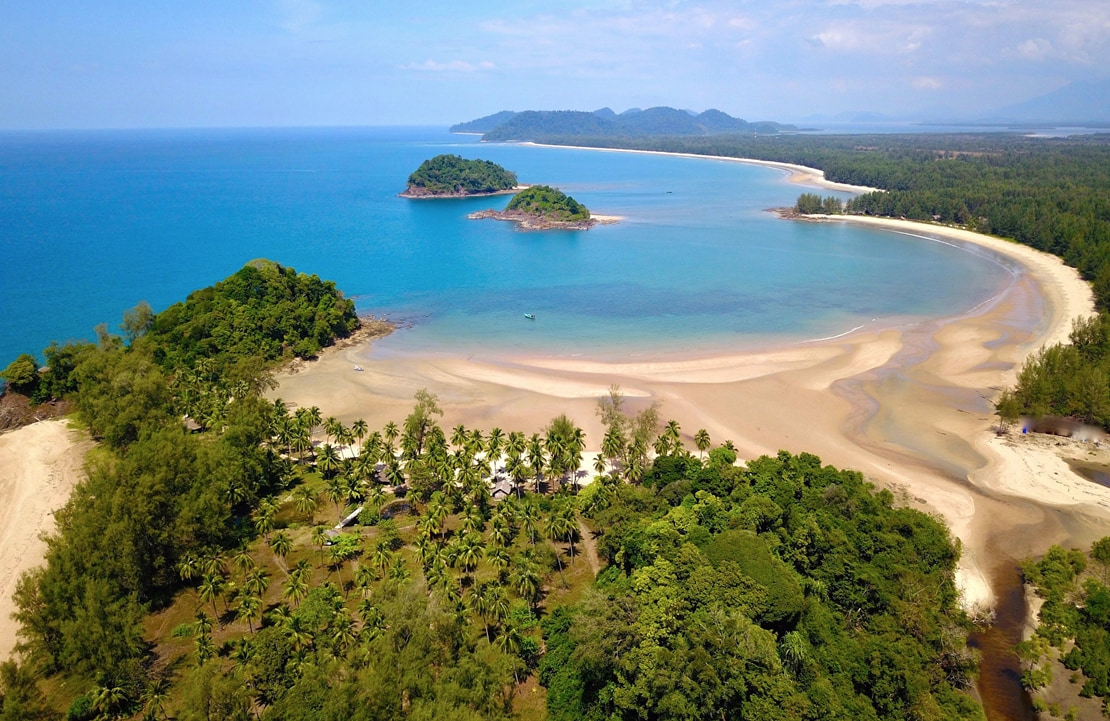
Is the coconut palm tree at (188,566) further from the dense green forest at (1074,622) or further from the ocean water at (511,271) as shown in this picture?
the dense green forest at (1074,622)

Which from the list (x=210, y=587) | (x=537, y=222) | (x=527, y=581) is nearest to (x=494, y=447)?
(x=527, y=581)

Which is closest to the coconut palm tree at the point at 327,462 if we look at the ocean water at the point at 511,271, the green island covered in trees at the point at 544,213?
the ocean water at the point at 511,271

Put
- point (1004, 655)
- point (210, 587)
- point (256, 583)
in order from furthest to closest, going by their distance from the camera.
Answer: point (256, 583) → point (210, 587) → point (1004, 655)

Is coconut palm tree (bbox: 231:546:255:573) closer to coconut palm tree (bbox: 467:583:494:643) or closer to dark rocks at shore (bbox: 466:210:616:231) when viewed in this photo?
coconut palm tree (bbox: 467:583:494:643)

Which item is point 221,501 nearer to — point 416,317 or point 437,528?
point 437,528

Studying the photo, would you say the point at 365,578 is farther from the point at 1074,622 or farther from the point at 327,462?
the point at 1074,622

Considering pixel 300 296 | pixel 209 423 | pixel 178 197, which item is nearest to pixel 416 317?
pixel 300 296

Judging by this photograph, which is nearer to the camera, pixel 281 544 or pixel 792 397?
pixel 281 544
